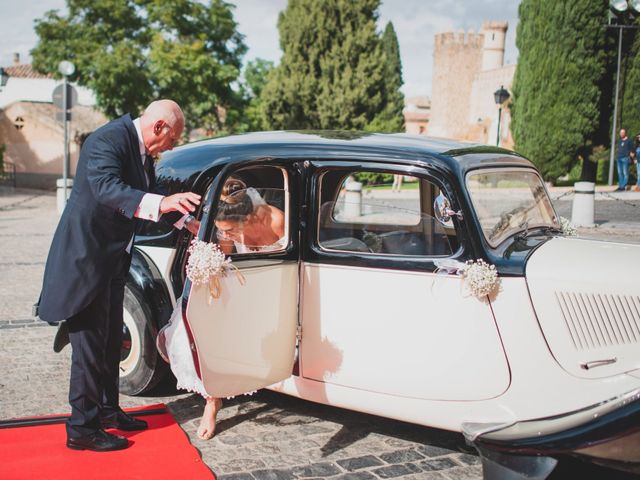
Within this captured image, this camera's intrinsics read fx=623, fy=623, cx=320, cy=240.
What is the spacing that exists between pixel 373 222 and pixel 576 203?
8848 millimetres

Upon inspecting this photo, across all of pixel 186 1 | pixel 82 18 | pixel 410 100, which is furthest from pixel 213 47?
pixel 410 100

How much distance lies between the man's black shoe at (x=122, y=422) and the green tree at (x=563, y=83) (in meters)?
21.6

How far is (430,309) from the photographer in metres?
3.36

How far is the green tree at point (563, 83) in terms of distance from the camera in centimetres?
2189

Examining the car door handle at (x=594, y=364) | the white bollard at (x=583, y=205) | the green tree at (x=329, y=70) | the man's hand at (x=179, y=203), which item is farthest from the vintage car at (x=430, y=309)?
the green tree at (x=329, y=70)

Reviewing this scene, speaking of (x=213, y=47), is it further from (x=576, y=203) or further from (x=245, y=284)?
(x=245, y=284)

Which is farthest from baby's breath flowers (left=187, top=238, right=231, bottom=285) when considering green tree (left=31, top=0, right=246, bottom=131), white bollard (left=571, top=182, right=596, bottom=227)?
green tree (left=31, top=0, right=246, bottom=131)

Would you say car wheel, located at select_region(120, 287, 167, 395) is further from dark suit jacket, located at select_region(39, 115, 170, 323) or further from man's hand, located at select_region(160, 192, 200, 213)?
man's hand, located at select_region(160, 192, 200, 213)

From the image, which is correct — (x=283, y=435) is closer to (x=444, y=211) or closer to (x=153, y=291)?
(x=153, y=291)

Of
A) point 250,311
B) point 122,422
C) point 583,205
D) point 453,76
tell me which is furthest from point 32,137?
point 453,76

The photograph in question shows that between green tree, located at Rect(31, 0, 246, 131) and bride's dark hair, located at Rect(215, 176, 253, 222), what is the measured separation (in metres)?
23.5

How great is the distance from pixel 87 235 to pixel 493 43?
228 feet

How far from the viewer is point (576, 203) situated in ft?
40.2


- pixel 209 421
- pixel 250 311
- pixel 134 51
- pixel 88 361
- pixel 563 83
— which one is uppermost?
pixel 134 51
